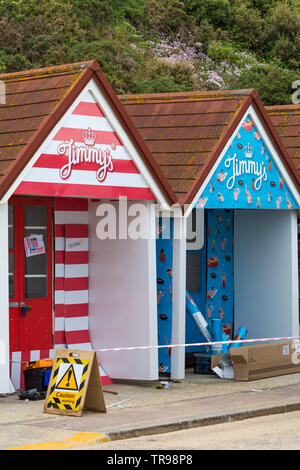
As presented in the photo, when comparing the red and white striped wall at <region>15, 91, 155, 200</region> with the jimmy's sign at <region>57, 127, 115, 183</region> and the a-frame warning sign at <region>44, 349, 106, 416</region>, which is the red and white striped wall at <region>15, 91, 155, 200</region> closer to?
the jimmy's sign at <region>57, 127, 115, 183</region>

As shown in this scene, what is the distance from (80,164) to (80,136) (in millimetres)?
354

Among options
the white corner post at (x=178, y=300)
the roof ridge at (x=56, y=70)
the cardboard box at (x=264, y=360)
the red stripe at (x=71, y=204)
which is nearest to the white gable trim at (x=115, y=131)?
the roof ridge at (x=56, y=70)

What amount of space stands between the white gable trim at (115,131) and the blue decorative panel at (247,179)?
3.11ft

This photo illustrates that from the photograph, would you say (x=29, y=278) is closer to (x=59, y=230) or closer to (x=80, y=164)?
(x=59, y=230)

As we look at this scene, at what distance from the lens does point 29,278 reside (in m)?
13.1

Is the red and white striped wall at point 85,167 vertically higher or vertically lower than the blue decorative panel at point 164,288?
higher

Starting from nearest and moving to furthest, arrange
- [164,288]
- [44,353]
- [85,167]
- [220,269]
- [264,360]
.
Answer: [85,167], [44,353], [164,288], [264,360], [220,269]

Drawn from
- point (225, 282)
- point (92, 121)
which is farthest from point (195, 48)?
point (92, 121)

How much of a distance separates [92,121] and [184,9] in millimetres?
33661

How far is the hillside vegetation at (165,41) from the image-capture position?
3344 centimetres

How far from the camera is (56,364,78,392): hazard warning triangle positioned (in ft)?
35.5

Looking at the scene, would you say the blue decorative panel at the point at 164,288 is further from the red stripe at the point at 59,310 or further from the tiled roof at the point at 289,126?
the tiled roof at the point at 289,126

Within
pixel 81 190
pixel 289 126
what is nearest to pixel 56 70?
pixel 81 190

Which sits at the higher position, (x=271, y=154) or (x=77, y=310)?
(x=271, y=154)
